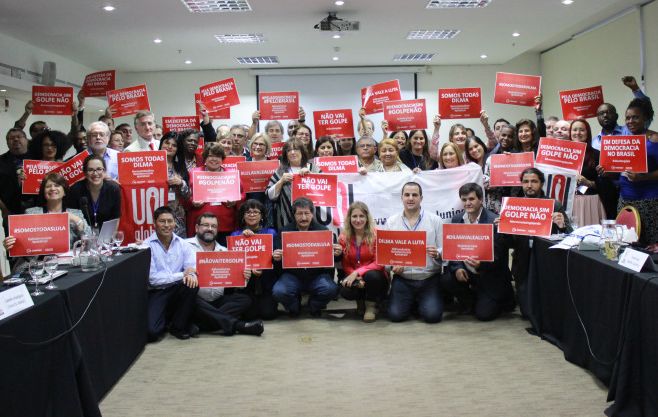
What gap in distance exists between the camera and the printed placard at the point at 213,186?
14.5ft

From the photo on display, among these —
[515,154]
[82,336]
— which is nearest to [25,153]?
[82,336]

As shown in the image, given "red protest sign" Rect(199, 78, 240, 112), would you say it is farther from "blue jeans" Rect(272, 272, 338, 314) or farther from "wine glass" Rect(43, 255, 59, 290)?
"wine glass" Rect(43, 255, 59, 290)

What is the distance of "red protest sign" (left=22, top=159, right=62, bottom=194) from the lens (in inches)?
168

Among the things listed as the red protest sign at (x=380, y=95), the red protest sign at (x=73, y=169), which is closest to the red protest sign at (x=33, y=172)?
the red protest sign at (x=73, y=169)

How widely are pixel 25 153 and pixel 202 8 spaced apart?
131 inches

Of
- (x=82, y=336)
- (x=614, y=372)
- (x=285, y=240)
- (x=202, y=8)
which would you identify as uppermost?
(x=202, y=8)

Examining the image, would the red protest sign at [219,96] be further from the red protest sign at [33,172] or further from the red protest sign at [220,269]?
the red protest sign at [220,269]

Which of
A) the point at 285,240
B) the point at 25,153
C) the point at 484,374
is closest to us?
the point at 484,374

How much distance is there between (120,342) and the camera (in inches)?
131

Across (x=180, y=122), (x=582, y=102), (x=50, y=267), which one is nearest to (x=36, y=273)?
(x=50, y=267)

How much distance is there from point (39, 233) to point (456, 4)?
249 inches

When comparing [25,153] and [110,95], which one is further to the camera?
[110,95]

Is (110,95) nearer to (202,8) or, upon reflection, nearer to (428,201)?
(202,8)

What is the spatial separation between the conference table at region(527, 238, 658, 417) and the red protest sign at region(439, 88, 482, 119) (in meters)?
2.19
